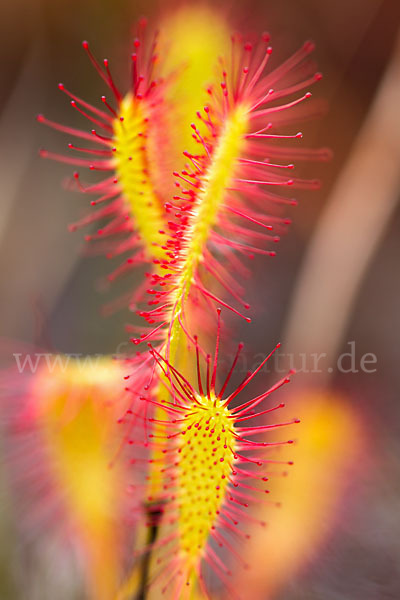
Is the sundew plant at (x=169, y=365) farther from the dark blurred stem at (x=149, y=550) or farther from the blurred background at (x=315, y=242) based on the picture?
the blurred background at (x=315, y=242)

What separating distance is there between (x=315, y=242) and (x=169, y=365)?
52 cm

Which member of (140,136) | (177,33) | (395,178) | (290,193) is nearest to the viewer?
(140,136)

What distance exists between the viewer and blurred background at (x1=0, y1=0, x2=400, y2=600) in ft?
2.17

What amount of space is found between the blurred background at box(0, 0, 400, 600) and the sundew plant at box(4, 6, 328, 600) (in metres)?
0.15

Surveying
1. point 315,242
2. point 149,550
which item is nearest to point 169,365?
point 149,550

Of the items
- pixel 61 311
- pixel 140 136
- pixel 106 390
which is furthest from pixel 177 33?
pixel 61 311

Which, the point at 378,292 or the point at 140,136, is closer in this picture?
the point at 140,136

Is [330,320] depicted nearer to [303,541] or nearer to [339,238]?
[339,238]

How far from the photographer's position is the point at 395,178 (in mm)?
762

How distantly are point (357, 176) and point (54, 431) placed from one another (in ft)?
1.62

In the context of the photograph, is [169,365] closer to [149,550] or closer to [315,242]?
[149,550]

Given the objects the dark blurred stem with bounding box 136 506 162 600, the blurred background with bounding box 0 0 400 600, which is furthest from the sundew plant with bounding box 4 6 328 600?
the blurred background with bounding box 0 0 400 600

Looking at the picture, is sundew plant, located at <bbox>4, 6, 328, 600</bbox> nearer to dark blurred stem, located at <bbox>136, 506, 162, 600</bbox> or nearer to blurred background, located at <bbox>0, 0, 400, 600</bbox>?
dark blurred stem, located at <bbox>136, 506, 162, 600</bbox>

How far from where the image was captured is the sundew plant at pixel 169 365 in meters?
0.38
